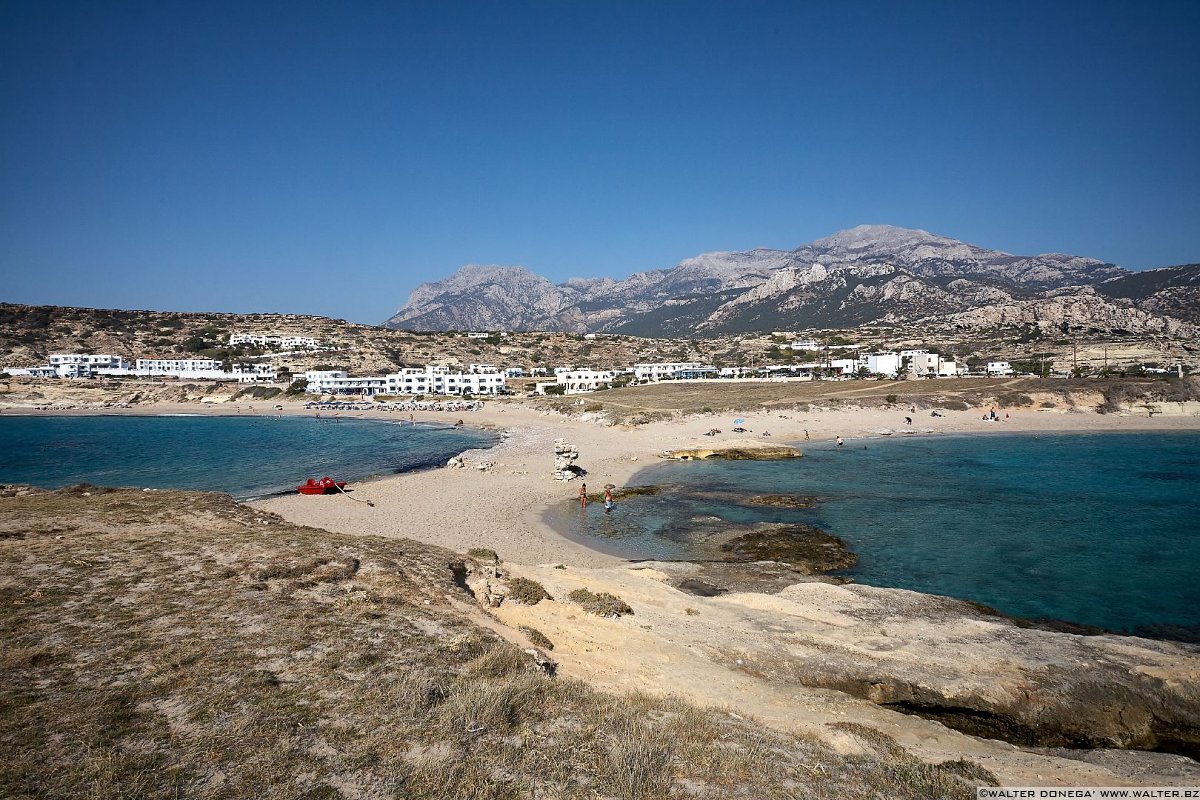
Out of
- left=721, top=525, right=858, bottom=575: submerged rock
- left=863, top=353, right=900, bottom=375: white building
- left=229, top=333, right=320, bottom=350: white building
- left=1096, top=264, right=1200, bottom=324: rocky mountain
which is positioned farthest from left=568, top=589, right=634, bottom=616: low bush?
left=1096, top=264, right=1200, bottom=324: rocky mountain

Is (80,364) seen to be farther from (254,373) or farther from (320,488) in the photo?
(320,488)

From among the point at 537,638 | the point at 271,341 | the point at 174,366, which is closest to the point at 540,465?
the point at 537,638

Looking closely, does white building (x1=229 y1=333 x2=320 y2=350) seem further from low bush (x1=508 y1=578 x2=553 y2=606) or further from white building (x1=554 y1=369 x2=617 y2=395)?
low bush (x1=508 y1=578 x2=553 y2=606)

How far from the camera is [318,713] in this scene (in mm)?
6695

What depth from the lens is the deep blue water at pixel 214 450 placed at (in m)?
35.0

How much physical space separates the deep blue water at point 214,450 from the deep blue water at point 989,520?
2067cm

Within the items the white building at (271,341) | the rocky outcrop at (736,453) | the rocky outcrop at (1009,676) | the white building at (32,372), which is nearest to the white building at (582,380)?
the rocky outcrop at (736,453)

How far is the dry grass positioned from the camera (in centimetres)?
550

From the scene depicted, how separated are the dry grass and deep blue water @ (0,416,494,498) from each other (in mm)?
22931

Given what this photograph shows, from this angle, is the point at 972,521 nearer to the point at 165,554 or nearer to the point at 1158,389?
the point at 165,554

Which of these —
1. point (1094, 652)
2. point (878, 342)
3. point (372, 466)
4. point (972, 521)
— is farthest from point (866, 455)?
point (878, 342)

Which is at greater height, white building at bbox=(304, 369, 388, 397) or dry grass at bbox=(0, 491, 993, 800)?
white building at bbox=(304, 369, 388, 397)

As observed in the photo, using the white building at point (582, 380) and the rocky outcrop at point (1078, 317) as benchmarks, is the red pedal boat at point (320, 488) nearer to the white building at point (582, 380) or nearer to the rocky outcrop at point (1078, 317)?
the white building at point (582, 380)

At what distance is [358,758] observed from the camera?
5.86 metres
